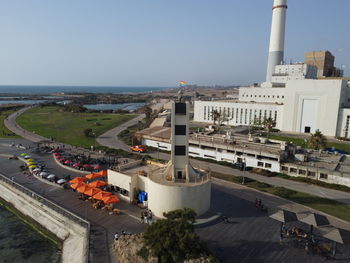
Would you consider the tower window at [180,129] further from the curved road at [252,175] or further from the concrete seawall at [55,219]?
the concrete seawall at [55,219]

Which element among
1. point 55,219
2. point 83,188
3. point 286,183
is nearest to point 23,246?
point 55,219

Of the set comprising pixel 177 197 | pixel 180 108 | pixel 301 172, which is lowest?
pixel 301 172

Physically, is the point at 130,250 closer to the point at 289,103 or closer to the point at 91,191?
the point at 91,191

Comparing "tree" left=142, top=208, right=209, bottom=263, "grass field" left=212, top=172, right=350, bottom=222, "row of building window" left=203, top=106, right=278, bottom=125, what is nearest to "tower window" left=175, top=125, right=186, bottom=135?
"tree" left=142, top=208, right=209, bottom=263

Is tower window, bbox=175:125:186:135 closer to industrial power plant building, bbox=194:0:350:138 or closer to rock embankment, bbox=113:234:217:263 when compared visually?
rock embankment, bbox=113:234:217:263

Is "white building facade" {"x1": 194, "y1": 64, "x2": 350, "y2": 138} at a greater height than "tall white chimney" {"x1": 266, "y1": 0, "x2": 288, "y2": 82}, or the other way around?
"tall white chimney" {"x1": 266, "y1": 0, "x2": 288, "y2": 82}
